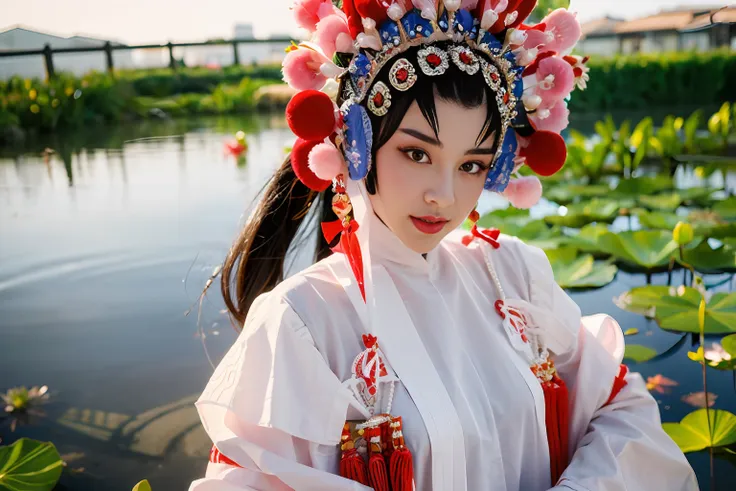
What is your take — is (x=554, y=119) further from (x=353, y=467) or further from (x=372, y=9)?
(x=353, y=467)

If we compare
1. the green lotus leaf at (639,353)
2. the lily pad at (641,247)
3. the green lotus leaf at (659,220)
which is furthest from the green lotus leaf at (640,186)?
the green lotus leaf at (639,353)

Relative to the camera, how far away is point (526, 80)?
926 millimetres

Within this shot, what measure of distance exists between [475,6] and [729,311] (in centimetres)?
113

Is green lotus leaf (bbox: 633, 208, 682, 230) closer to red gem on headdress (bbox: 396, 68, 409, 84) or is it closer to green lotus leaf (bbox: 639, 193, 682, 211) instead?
green lotus leaf (bbox: 639, 193, 682, 211)

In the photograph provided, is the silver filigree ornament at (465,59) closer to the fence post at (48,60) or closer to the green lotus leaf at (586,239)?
the green lotus leaf at (586,239)

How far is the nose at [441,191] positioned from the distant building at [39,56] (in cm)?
191

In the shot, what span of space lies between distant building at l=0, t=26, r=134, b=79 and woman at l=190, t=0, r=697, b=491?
182cm

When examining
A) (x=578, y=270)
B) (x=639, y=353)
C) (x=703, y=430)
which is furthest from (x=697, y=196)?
(x=703, y=430)

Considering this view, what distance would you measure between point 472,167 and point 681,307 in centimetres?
97

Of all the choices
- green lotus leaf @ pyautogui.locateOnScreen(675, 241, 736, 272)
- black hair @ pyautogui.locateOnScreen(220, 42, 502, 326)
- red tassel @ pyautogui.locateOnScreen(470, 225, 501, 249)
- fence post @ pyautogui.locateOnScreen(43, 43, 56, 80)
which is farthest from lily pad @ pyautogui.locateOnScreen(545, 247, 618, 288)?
fence post @ pyautogui.locateOnScreen(43, 43, 56, 80)

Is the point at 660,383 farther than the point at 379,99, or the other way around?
the point at 660,383

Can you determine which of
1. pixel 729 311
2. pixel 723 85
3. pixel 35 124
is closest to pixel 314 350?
pixel 729 311

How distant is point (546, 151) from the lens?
37.4 inches

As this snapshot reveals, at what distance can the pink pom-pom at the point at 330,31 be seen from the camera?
815 millimetres
